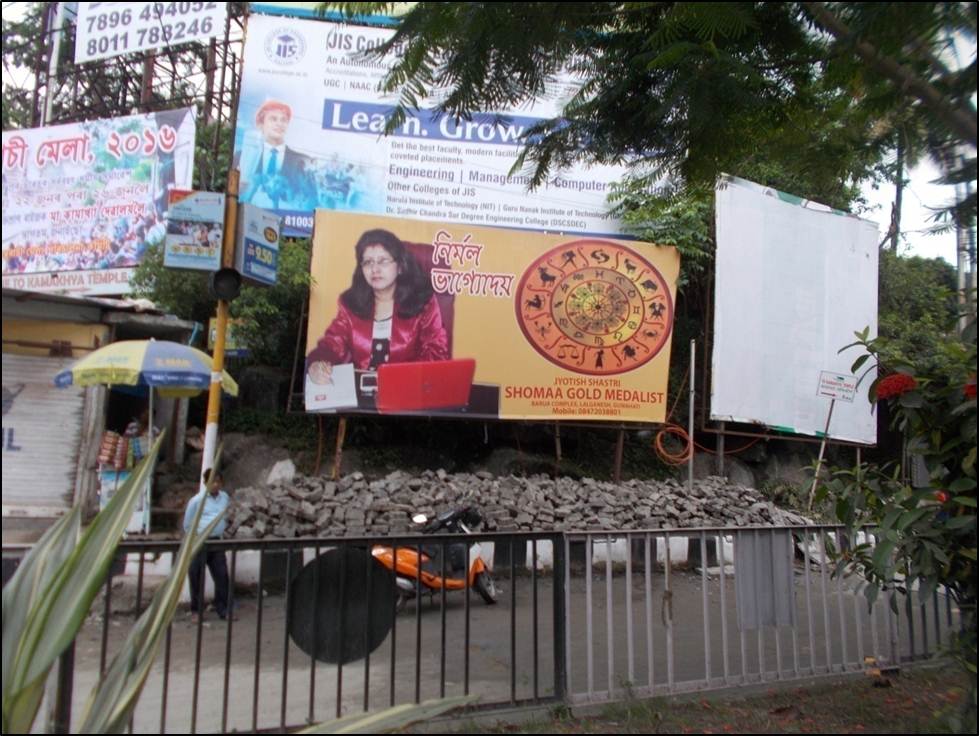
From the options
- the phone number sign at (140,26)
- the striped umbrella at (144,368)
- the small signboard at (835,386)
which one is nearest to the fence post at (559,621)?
the striped umbrella at (144,368)

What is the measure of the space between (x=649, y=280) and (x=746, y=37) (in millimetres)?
9261

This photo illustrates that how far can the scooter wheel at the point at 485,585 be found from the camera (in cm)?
727

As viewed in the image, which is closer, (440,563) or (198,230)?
(440,563)

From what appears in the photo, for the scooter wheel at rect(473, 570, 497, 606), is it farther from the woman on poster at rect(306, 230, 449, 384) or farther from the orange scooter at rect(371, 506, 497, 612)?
the woman on poster at rect(306, 230, 449, 384)

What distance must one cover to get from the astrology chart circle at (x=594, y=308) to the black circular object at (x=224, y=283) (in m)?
6.39

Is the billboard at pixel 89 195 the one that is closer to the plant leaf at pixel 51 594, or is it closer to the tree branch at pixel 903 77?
the plant leaf at pixel 51 594

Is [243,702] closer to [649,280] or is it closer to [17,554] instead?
[17,554]

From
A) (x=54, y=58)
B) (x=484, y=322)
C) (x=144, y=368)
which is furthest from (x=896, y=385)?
(x=54, y=58)

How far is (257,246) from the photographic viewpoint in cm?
784

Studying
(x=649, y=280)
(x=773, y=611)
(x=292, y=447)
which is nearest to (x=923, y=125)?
(x=773, y=611)

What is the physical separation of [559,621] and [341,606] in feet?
4.42

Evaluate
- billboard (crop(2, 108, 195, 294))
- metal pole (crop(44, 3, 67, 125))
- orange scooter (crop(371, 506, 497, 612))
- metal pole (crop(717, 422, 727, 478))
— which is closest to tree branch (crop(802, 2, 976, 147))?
orange scooter (crop(371, 506, 497, 612))

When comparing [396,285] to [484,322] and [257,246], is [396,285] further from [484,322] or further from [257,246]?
[257,246]

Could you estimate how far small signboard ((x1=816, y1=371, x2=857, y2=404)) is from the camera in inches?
573
